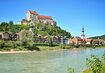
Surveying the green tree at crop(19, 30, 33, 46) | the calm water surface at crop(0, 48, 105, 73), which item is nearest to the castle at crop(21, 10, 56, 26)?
the green tree at crop(19, 30, 33, 46)

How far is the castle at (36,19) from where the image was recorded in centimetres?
16518

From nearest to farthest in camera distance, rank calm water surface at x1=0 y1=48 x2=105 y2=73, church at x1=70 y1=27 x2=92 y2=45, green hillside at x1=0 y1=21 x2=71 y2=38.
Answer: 1. calm water surface at x1=0 y1=48 x2=105 y2=73
2. green hillside at x1=0 y1=21 x2=71 y2=38
3. church at x1=70 y1=27 x2=92 y2=45

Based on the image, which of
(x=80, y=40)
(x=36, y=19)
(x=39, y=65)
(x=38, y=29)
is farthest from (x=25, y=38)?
(x=80, y=40)

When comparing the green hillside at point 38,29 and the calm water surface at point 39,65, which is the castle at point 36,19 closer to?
the green hillside at point 38,29

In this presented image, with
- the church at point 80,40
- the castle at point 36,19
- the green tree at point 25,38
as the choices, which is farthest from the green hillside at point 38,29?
the green tree at point 25,38

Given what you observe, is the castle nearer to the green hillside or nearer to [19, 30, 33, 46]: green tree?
the green hillside

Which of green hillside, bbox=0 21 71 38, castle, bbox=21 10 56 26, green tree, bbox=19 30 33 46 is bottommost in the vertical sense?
green tree, bbox=19 30 33 46

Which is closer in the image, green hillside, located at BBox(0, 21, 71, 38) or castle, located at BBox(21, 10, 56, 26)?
green hillside, located at BBox(0, 21, 71, 38)

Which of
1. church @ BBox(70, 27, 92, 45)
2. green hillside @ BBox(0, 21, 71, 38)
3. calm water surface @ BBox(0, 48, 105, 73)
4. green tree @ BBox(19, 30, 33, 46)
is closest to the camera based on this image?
calm water surface @ BBox(0, 48, 105, 73)

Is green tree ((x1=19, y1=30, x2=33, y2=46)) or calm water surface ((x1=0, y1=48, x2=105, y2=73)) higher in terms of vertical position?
green tree ((x1=19, y1=30, x2=33, y2=46))

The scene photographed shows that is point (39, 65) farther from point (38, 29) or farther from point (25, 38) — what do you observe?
point (38, 29)

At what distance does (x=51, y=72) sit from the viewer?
33.9 m

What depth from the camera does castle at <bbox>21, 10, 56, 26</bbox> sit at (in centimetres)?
16518

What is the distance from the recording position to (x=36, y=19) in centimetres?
17012
